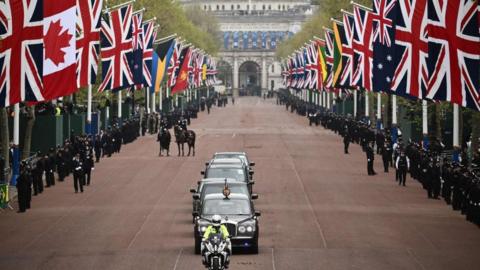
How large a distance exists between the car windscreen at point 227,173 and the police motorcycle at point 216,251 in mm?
14624

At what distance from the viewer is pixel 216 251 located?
22.0 meters

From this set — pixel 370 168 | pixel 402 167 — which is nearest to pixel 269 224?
pixel 402 167

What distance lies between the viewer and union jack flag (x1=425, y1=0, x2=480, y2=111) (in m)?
34.2

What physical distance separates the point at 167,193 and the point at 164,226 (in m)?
8.64

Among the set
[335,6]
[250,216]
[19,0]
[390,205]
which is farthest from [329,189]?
[335,6]

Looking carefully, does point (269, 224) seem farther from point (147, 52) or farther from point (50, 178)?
point (147, 52)

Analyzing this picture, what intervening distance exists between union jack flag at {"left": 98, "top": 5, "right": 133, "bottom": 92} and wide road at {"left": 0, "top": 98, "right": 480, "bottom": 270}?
4.80m

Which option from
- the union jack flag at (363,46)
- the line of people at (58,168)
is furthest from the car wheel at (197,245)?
the union jack flag at (363,46)

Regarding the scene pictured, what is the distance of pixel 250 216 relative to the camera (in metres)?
27.6

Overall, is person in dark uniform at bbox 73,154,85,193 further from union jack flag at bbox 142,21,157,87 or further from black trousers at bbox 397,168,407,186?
union jack flag at bbox 142,21,157,87

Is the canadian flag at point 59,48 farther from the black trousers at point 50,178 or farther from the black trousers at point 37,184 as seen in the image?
the black trousers at point 50,178

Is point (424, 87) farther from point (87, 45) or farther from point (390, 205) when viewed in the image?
point (87, 45)

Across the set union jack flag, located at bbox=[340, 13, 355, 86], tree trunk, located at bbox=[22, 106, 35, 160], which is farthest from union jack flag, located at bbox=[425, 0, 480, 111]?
union jack flag, located at bbox=[340, 13, 355, 86]

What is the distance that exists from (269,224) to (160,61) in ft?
154
